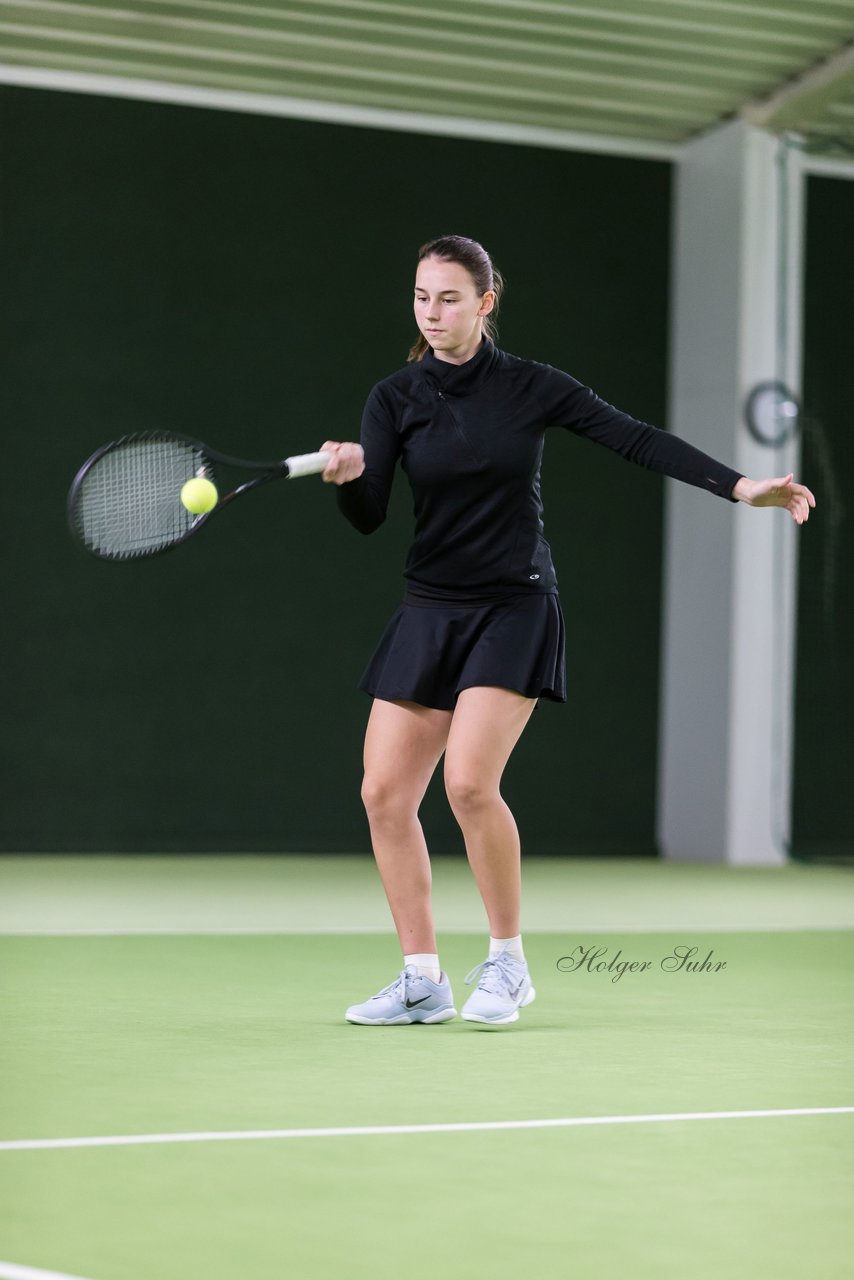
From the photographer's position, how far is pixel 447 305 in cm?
369

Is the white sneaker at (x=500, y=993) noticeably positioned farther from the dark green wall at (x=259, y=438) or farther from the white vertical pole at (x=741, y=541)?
the white vertical pole at (x=741, y=541)

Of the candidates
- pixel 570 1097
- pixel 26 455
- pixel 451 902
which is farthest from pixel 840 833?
pixel 570 1097

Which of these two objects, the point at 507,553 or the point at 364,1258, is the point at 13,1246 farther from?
the point at 507,553

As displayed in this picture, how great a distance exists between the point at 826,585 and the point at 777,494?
216 inches

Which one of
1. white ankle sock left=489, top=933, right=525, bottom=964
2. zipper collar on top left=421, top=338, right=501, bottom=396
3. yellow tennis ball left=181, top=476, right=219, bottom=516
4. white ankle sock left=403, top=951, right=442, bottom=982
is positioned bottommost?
white ankle sock left=403, top=951, right=442, bottom=982

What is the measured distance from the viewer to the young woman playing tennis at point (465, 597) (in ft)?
12.1

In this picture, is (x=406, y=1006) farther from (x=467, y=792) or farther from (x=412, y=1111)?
(x=412, y=1111)

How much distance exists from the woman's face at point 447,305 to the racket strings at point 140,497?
514 mm

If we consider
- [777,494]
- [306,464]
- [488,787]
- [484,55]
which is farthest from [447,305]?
[484,55]

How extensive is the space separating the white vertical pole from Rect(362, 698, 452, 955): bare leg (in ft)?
16.3

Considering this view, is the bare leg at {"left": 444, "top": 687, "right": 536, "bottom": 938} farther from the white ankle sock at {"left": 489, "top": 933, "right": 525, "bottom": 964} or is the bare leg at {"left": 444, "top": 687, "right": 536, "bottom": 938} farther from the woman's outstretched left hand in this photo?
the woman's outstretched left hand

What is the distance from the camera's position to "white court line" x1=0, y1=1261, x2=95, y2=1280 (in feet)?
6.15

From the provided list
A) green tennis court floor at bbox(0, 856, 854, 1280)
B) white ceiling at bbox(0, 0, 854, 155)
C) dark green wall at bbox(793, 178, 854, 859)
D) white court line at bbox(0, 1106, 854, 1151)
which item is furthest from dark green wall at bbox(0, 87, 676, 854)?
white court line at bbox(0, 1106, 854, 1151)

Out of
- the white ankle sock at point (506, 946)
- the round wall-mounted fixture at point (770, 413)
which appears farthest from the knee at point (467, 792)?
the round wall-mounted fixture at point (770, 413)
